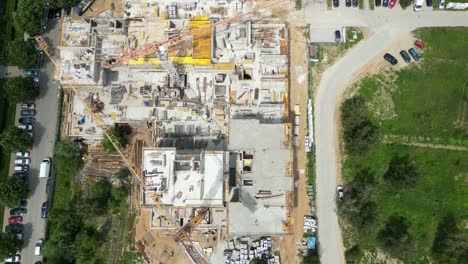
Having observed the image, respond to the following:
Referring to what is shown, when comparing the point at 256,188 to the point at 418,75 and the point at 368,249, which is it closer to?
the point at 368,249

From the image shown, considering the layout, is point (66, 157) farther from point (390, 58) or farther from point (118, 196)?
point (390, 58)

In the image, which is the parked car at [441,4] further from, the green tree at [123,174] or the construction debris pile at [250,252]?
the green tree at [123,174]

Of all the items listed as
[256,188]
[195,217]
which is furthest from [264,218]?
[195,217]

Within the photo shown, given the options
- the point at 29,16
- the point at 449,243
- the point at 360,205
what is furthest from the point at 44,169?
the point at 449,243

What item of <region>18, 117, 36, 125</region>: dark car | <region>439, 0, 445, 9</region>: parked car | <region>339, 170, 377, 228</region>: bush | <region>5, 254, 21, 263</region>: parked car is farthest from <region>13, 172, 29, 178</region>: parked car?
<region>439, 0, 445, 9</region>: parked car

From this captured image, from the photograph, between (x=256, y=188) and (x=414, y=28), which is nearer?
(x=256, y=188)

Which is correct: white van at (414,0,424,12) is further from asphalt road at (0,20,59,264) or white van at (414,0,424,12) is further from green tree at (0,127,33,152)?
green tree at (0,127,33,152)
